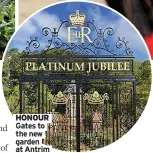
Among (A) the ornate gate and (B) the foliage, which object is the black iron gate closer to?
(A) the ornate gate

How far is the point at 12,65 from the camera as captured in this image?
7062 millimetres

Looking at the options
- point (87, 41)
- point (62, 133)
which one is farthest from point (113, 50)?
point (62, 133)

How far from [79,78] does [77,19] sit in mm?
433

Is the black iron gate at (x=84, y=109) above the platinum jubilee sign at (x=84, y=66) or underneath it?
underneath

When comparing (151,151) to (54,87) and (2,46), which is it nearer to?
(54,87)

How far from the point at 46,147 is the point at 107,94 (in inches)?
23.3

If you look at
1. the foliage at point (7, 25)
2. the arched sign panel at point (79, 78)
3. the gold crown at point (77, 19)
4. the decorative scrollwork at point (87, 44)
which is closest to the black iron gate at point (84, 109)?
the arched sign panel at point (79, 78)

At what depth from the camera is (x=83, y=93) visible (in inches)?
278

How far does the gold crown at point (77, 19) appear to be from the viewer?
705 cm

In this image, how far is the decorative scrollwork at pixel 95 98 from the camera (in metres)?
7.05

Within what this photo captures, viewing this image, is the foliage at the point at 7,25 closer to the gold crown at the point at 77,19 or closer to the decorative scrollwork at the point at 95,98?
the gold crown at the point at 77,19

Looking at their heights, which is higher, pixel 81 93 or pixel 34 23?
pixel 34 23

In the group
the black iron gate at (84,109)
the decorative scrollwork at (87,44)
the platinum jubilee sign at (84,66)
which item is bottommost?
the black iron gate at (84,109)

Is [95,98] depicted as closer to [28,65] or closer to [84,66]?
[84,66]
